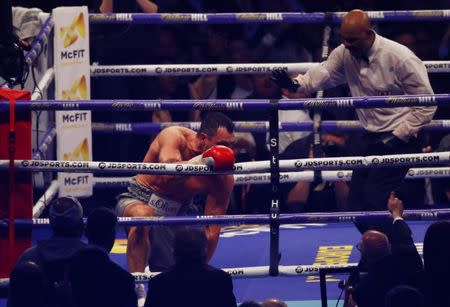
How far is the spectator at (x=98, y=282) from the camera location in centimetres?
523

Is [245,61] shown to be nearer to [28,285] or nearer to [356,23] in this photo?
[356,23]

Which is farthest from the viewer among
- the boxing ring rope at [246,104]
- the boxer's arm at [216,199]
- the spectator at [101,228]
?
the boxer's arm at [216,199]

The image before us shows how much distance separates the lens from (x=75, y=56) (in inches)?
340

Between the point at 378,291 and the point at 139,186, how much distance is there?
7.59ft

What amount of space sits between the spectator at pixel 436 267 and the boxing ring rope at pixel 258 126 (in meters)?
3.35

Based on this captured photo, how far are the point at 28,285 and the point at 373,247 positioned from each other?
188cm

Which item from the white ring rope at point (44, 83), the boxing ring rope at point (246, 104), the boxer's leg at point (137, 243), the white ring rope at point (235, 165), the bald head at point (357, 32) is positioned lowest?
the boxer's leg at point (137, 243)

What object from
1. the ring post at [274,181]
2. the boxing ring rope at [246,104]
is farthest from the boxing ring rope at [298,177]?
the ring post at [274,181]

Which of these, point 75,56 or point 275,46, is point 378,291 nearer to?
point 75,56

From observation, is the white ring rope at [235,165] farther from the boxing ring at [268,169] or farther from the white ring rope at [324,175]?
the white ring rope at [324,175]

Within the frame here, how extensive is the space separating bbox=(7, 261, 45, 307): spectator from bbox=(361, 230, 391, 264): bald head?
5.84 ft

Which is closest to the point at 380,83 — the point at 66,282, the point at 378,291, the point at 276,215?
the point at 276,215

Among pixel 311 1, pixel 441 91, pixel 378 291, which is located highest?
pixel 311 1

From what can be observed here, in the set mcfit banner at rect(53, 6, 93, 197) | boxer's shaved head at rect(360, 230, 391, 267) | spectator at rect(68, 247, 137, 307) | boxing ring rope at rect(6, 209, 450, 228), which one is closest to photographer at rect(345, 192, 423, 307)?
boxer's shaved head at rect(360, 230, 391, 267)
